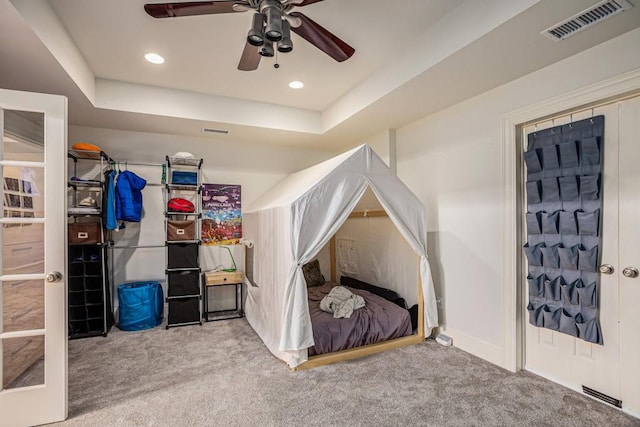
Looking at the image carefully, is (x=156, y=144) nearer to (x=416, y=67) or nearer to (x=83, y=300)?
(x=83, y=300)

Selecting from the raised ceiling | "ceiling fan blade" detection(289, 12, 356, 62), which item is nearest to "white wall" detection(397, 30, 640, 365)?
the raised ceiling

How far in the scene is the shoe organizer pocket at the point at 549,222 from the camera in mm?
2463

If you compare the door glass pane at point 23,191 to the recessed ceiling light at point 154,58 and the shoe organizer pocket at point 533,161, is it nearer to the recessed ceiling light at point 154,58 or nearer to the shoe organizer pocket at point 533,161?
the recessed ceiling light at point 154,58

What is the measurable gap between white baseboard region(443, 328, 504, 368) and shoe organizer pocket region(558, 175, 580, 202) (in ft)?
4.48

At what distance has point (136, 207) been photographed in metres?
3.98

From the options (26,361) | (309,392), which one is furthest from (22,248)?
(309,392)

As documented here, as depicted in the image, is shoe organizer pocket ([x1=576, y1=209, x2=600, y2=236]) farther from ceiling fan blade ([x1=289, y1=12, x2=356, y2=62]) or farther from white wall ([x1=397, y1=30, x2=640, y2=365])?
ceiling fan blade ([x1=289, y1=12, x2=356, y2=62])

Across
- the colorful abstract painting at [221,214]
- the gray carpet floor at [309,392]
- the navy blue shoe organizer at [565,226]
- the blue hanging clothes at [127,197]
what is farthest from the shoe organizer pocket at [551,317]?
the blue hanging clothes at [127,197]

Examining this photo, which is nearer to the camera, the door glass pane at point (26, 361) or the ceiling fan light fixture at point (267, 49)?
the ceiling fan light fixture at point (267, 49)

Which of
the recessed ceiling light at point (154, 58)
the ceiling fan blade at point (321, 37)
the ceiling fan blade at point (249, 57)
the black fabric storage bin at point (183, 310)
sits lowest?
the black fabric storage bin at point (183, 310)

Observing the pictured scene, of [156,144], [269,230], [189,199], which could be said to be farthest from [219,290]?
[156,144]

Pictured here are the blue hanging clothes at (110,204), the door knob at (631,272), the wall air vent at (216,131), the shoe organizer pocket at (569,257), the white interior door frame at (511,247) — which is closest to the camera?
the door knob at (631,272)

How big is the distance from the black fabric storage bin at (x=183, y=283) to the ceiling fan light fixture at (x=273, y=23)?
303cm

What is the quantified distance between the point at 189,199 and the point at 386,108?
277cm
